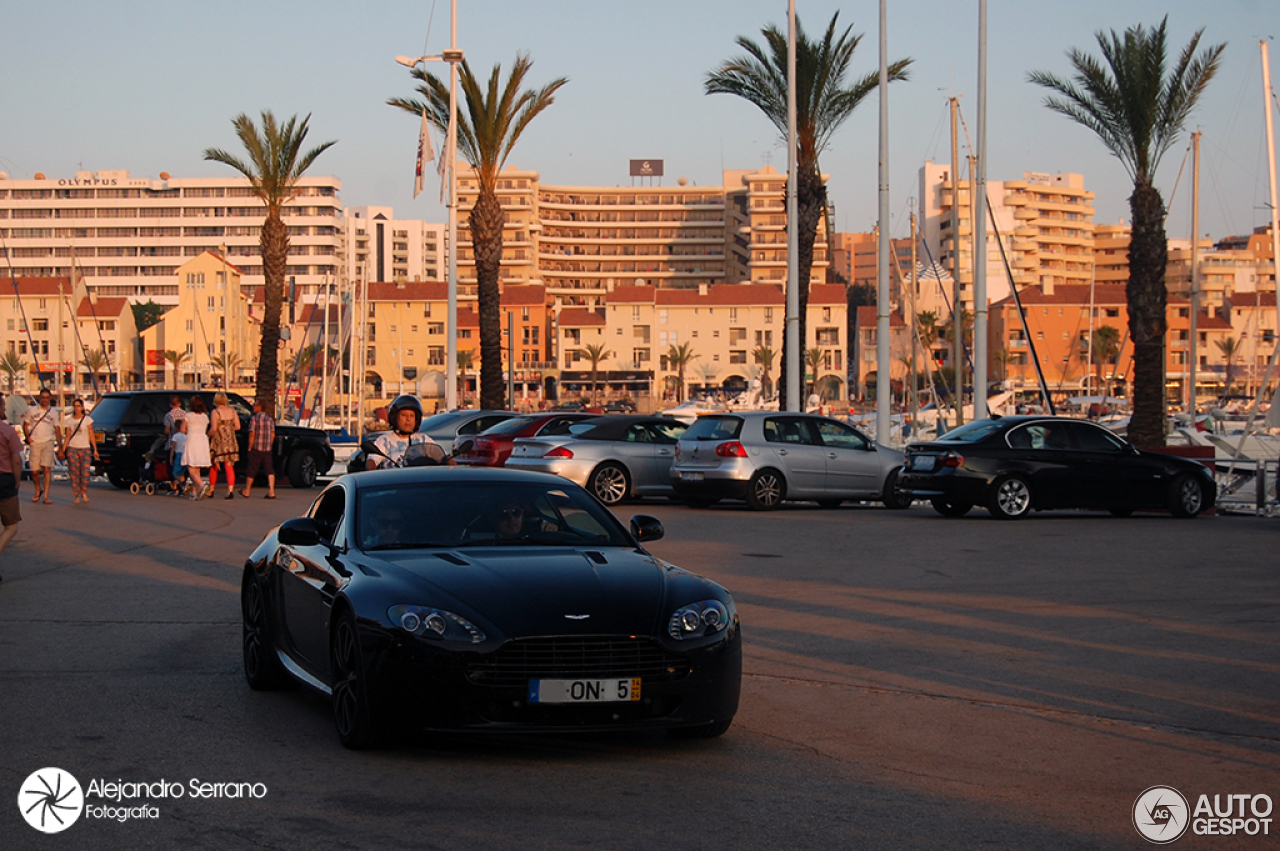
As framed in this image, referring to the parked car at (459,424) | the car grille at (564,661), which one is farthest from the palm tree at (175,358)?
the car grille at (564,661)

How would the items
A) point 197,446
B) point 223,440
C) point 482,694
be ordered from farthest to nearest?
point 223,440, point 197,446, point 482,694

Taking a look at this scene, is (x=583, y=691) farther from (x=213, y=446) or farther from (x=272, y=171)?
(x=272, y=171)

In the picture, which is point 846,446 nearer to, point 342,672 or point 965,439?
point 965,439

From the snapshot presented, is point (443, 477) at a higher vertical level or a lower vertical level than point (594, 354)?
lower

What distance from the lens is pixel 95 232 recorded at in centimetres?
16612

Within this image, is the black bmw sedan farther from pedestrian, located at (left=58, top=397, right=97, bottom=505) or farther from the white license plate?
the white license plate

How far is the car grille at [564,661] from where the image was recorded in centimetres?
605

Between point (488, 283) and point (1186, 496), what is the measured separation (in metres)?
22.1

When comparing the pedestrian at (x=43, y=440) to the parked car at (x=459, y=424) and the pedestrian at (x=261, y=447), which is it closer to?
the pedestrian at (x=261, y=447)

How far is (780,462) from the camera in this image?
22.8m

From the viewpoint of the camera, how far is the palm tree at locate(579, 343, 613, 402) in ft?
443

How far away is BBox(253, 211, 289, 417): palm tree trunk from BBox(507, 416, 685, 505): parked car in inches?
886

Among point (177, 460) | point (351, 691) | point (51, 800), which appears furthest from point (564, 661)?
point (177, 460)

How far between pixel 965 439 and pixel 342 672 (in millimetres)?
16010
